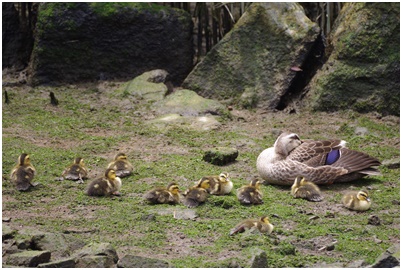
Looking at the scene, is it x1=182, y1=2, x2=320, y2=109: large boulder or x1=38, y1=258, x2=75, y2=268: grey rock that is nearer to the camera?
x1=38, y1=258, x2=75, y2=268: grey rock

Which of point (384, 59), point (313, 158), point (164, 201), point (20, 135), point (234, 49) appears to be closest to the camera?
point (164, 201)

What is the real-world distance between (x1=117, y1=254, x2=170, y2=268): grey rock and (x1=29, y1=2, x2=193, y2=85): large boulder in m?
7.78

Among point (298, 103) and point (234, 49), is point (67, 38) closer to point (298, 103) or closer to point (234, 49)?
point (234, 49)

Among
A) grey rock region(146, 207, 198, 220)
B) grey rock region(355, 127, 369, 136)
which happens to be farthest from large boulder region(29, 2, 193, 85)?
grey rock region(146, 207, 198, 220)

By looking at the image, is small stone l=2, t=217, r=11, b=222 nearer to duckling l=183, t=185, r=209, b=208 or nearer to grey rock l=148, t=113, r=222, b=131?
duckling l=183, t=185, r=209, b=208

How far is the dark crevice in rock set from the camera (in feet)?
45.1

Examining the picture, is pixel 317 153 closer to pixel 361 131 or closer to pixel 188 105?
pixel 361 131

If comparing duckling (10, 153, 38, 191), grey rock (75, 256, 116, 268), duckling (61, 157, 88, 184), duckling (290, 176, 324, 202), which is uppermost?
grey rock (75, 256, 116, 268)

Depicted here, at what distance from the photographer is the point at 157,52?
14.9m

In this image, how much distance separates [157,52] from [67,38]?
1501 mm

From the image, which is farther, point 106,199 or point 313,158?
point 313,158

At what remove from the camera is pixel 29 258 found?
7211 mm

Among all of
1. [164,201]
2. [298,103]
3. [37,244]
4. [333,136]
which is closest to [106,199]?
[164,201]

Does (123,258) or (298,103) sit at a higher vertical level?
(123,258)
